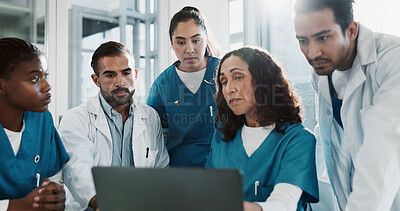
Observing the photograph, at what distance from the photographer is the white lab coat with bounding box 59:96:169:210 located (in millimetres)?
1299

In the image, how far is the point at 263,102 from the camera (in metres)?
1.19

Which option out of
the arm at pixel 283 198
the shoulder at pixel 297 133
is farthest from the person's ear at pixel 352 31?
the arm at pixel 283 198

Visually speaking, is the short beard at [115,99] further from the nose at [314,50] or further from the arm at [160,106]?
the nose at [314,50]

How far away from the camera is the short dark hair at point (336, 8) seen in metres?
1.07

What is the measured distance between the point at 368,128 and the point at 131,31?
1.88 meters

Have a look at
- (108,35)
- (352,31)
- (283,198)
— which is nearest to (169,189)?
(283,198)

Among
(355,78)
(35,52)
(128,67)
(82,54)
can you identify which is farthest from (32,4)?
(355,78)

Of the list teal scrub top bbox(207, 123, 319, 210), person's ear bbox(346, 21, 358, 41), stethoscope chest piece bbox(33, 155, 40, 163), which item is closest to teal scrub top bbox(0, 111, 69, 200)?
stethoscope chest piece bbox(33, 155, 40, 163)

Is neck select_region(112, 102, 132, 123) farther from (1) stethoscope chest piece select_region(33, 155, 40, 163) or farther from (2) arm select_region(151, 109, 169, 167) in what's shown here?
(1) stethoscope chest piece select_region(33, 155, 40, 163)

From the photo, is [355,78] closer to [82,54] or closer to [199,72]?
[199,72]

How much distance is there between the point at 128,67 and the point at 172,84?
0.30 metres

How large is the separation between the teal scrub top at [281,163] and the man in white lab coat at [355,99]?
0.13 m

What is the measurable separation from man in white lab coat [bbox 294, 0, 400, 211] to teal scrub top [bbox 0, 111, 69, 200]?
0.97m

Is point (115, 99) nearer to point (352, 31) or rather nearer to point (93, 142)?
point (93, 142)
